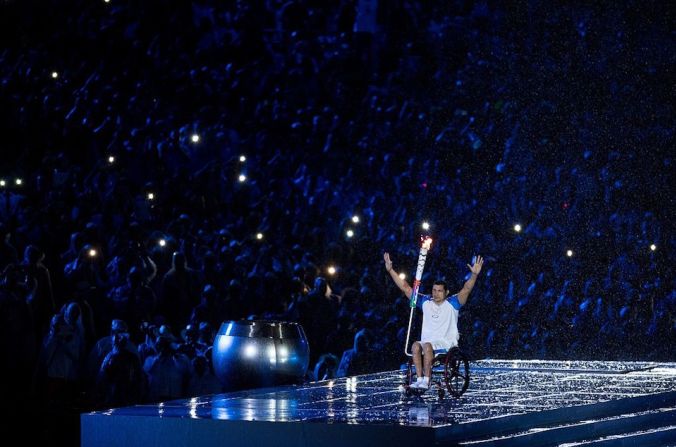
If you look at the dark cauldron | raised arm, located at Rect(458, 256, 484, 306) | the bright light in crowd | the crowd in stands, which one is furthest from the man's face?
the crowd in stands

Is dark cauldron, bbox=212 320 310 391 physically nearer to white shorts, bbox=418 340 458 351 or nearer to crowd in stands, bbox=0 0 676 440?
crowd in stands, bbox=0 0 676 440

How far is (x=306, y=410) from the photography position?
8.51 metres

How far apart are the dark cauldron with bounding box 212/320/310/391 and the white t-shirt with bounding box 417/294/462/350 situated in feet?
6.13

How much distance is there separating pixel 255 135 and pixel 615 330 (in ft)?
23.5

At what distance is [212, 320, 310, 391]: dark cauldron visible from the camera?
1075 cm

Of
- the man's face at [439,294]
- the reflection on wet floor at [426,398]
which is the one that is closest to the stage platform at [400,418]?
the reflection on wet floor at [426,398]

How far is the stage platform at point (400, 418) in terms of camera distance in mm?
7410

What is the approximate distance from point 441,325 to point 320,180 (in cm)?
799

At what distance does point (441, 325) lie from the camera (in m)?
9.64

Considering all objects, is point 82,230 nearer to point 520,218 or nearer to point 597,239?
point 520,218

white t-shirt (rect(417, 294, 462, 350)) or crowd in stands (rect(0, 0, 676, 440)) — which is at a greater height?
crowd in stands (rect(0, 0, 676, 440))

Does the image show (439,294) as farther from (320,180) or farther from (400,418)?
(320,180)

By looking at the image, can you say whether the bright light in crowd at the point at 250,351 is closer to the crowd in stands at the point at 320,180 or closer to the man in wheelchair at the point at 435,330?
the crowd in stands at the point at 320,180

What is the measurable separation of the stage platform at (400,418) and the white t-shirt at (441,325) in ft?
1.74
